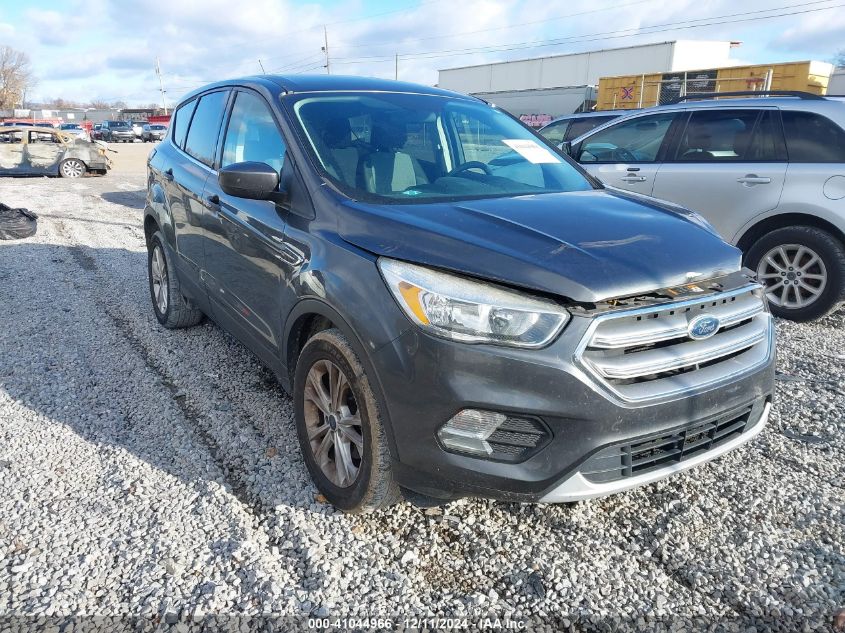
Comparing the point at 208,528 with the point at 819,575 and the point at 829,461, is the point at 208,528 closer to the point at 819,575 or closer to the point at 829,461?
the point at 819,575

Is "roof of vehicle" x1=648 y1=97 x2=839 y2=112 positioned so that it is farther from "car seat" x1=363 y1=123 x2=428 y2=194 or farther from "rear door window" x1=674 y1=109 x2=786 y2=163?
"car seat" x1=363 y1=123 x2=428 y2=194

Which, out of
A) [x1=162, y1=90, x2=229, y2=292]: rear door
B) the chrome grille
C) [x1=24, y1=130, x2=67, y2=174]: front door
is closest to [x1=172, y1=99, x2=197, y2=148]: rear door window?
[x1=162, y1=90, x2=229, y2=292]: rear door

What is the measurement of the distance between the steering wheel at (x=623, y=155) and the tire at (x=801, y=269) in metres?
1.53

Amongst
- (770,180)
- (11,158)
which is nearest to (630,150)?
(770,180)

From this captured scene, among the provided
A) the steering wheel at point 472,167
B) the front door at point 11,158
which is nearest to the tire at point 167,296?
the steering wheel at point 472,167

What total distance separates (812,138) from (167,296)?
5418mm

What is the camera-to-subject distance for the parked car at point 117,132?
156ft

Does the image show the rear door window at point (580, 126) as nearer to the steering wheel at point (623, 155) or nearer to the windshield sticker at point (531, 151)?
the steering wheel at point (623, 155)

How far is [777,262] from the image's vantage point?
5363 millimetres

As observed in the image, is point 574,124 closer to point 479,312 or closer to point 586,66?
point 479,312

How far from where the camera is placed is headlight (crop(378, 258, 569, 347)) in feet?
6.77

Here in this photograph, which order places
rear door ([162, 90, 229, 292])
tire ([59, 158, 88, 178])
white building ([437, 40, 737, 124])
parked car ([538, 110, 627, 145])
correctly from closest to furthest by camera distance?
rear door ([162, 90, 229, 292])
parked car ([538, 110, 627, 145])
tire ([59, 158, 88, 178])
white building ([437, 40, 737, 124])

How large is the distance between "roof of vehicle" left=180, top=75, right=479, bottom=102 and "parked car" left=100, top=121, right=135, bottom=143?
166 feet

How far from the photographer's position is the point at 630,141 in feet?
21.1
